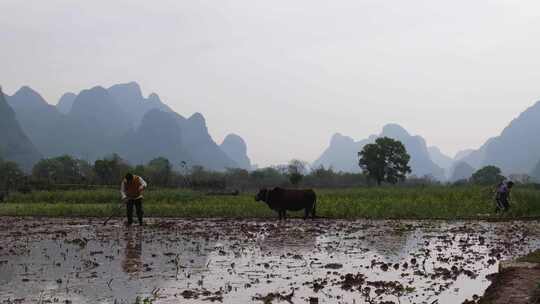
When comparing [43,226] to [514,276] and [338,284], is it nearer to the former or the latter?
[338,284]

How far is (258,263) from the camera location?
→ 1067cm

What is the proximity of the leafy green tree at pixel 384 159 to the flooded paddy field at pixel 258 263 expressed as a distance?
49787 mm

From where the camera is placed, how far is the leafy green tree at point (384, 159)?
6756 cm

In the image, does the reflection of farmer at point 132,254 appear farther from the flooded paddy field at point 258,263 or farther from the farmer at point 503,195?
the farmer at point 503,195

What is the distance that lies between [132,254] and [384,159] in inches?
2300

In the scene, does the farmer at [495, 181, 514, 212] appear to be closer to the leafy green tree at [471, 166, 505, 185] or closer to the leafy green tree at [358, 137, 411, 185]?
the leafy green tree at [358, 137, 411, 185]

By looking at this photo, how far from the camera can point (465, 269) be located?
32.0 feet

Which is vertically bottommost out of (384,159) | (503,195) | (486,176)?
(503,195)

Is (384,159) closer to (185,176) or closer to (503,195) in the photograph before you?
(185,176)

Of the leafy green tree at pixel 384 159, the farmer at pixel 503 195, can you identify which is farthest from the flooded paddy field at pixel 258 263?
the leafy green tree at pixel 384 159

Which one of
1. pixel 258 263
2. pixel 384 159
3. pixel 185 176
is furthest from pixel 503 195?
pixel 185 176

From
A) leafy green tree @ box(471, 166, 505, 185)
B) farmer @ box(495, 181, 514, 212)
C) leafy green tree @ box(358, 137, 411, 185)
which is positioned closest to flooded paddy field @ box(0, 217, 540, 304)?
farmer @ box(495, 181, 514, 212)

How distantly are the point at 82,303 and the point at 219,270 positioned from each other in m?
2.98

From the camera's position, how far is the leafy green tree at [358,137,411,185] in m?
67.6
